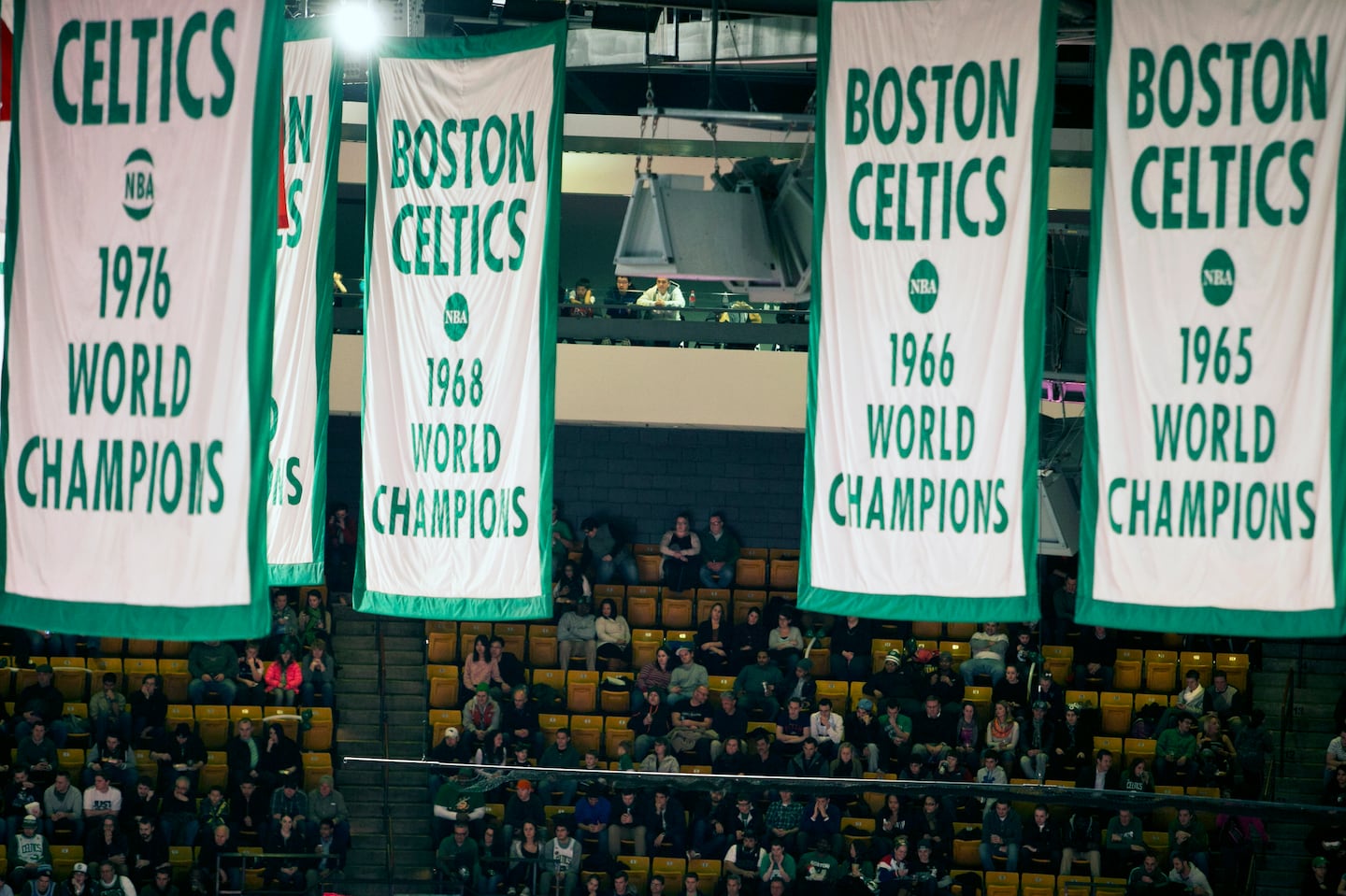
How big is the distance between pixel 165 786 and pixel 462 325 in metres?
9.17

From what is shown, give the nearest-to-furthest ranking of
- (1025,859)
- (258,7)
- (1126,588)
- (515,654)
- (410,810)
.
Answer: (258,7), (1126,588), (1025,859), (410,810), (515,654)

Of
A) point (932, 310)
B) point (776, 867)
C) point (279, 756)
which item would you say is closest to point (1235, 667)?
point (776, 867)

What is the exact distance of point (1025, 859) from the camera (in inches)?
663

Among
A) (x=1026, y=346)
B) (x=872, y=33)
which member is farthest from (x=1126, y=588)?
(x=872, y=33)

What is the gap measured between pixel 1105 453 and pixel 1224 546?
2.58 feet

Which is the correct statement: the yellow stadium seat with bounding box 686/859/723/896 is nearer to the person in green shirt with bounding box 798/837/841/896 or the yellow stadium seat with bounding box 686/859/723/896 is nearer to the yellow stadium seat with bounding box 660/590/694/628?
the person in green shirt with bounding box 798/837/841/896

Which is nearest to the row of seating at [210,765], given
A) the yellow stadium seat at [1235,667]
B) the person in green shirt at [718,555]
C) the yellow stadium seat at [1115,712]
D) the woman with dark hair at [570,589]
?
the woman with dark hair at [570,589]

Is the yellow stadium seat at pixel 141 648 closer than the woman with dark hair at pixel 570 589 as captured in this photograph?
Yes

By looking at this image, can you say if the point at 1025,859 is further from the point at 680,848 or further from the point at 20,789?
the point at 20,789

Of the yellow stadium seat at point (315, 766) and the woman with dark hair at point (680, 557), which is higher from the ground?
the woman with dark hair at point (680, 557)

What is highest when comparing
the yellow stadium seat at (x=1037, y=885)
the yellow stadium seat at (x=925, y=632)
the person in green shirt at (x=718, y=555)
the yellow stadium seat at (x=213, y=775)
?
the person in green shirt at (x=718, y=555)

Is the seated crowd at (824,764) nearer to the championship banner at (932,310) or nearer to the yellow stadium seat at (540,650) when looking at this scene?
the yellow stadium seat at (540,650)

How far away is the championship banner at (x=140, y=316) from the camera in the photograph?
26.9 feet

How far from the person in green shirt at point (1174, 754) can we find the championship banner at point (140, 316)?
12.2 m
